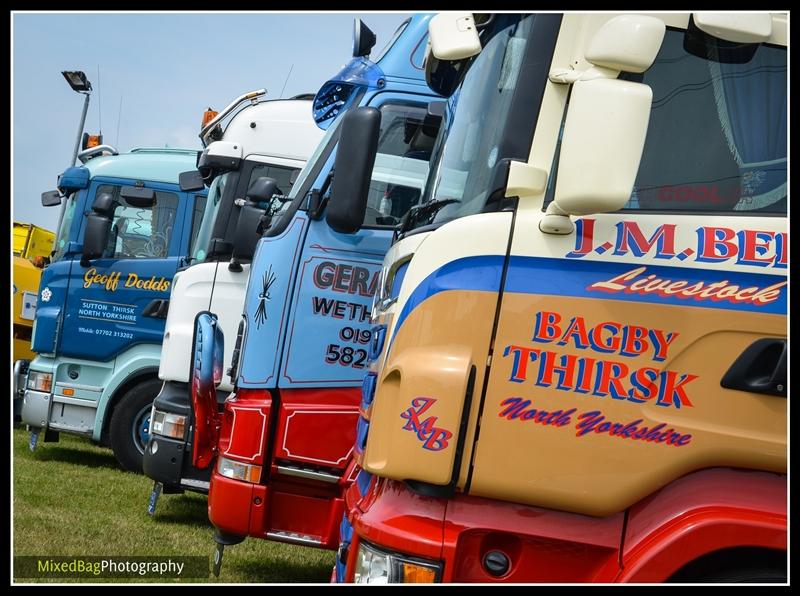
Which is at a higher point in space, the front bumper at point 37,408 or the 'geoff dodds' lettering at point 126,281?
the 'geoff dodds' lettering at point 126,281

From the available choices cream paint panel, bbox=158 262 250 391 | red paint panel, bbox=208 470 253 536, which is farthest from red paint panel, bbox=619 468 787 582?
cream paint panel, bbox=158 262 250 391

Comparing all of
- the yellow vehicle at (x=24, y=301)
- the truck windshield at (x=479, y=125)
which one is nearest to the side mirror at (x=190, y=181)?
the yellow vehicle at (x=24, y=301)

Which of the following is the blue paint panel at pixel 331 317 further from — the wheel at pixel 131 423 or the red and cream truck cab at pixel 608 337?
the wheel at pixel 131 423

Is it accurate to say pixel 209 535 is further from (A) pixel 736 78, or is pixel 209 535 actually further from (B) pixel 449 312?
(A) pixel 736 78

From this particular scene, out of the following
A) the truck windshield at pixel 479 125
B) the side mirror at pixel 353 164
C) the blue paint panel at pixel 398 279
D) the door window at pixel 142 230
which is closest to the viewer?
the truck windshield at pixel 479 125

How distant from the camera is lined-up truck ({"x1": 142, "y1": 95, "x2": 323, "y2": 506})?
20.6ft

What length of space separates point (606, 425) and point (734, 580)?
0.56 m

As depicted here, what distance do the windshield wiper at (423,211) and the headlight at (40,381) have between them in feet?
21.5

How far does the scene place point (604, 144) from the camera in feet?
7.98

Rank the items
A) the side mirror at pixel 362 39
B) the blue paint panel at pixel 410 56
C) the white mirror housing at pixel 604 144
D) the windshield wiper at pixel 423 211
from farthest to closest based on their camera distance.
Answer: the side mirror at pixel 362 39, the blue paint panel at pixel 410 56, the windshield wiper at pixel 423 211, the white mirror housing at pixel 604 144

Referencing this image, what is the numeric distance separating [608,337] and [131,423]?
276 inches

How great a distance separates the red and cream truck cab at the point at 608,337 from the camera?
8.30ft

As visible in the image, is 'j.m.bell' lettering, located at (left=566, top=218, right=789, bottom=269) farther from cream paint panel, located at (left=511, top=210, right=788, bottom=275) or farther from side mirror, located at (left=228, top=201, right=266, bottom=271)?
side mirror, located at (left=228, top=201, right=266, bottom=271)
